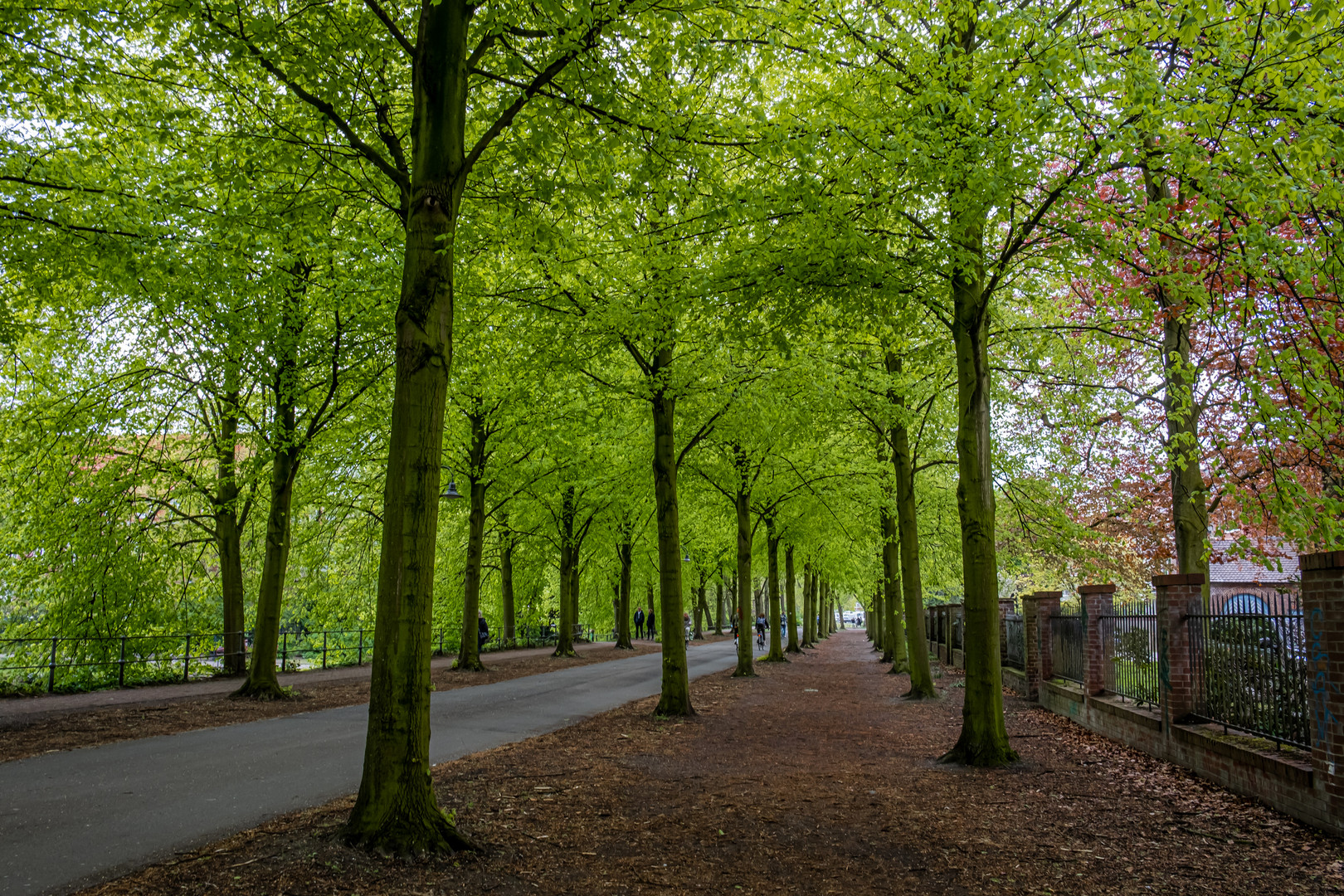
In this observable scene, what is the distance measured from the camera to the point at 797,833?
5980mm

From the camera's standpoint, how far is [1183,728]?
845cm

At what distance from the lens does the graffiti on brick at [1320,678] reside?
6059 mm

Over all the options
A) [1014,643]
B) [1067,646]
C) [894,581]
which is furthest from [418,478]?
[1014,643]

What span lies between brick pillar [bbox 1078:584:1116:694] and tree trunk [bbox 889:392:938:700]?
374cm

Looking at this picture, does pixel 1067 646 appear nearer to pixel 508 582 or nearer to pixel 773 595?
pixel 773 595

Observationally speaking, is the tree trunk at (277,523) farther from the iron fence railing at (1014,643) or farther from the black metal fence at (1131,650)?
the iron fence railing at (1014,643)

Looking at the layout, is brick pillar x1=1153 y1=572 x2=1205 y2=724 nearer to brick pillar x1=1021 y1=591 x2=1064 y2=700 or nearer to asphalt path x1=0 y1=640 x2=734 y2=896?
brick pillar x1=1021 y1=591 x2=1064 y2=700

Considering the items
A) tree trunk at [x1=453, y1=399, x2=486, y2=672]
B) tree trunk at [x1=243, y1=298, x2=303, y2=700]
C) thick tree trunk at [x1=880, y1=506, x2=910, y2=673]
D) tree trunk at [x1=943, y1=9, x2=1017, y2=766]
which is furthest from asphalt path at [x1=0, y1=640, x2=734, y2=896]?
thick tree trunk at [x1=880, y1=506, x2=910, y2=673]

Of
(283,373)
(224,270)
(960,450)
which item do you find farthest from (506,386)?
(960,450)

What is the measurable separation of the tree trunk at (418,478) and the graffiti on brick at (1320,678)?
6292mm

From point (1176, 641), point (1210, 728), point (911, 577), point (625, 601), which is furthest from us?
point (625, 601)

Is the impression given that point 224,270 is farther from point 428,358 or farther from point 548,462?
point 548,462

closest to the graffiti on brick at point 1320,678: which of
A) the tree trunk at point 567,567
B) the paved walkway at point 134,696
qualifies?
the paved walkway at point 134,696

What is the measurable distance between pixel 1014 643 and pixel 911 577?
13.6 ft
